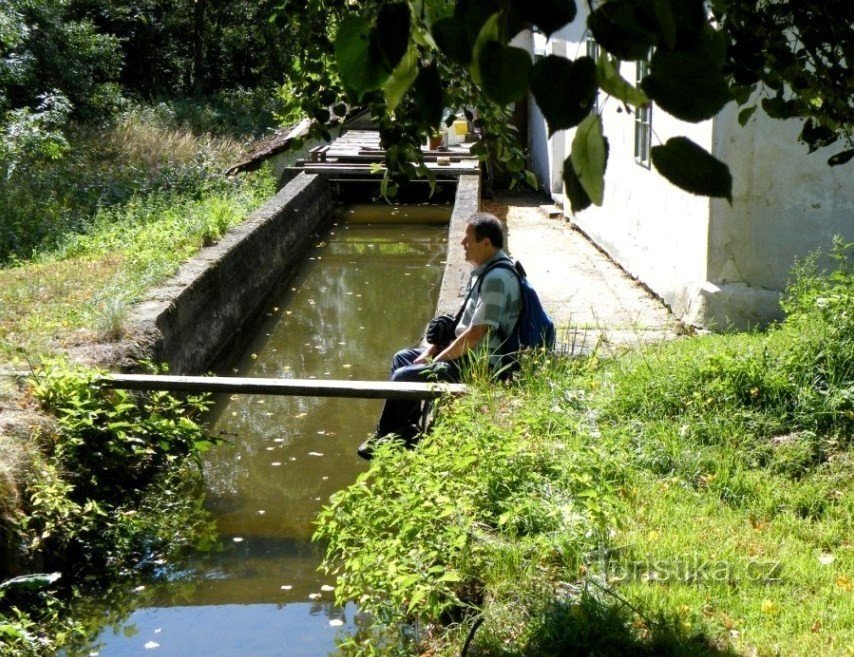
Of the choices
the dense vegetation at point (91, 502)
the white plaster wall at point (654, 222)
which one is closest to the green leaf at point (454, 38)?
the dense vegetation at point (91, 502)

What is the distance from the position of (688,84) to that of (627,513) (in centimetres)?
372

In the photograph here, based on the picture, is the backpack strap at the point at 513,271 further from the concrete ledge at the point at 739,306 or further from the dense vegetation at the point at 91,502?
the concrete ledge at the point at 739,306

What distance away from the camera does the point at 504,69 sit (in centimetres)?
132

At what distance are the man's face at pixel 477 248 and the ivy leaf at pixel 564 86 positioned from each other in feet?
16.6

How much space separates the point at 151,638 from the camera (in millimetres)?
5438

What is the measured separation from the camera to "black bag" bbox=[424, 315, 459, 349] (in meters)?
6.79

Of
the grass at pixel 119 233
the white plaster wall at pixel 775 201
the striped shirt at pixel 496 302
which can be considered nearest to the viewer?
the striped shirt at pixel 496 302

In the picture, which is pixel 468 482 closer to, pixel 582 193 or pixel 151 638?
pixel 151 638

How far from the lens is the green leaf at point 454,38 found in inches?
54.6

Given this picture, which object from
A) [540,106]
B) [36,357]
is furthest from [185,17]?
[540,106]

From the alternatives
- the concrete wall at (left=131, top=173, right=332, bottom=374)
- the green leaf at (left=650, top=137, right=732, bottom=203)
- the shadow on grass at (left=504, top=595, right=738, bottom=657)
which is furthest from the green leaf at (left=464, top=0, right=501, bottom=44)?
the concrete wall at (left=131, top=173, right=332, bottom=374)

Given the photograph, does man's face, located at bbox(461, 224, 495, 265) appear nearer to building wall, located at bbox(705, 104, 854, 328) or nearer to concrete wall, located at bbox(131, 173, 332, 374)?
building wall, located at bbox(705, 104, 854, 328)

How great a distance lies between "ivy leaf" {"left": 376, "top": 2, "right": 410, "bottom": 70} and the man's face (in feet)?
16.2

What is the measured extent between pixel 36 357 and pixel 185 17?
73.9 ft
